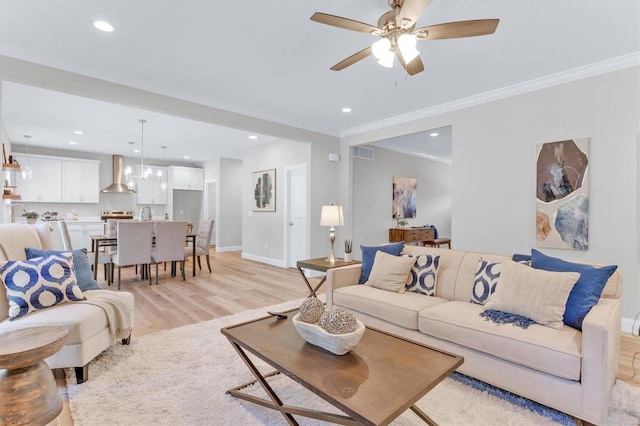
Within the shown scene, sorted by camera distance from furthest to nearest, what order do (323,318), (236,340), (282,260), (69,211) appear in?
(69,211), (282,260), (236,340), (323,318)

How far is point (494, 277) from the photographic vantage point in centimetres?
241

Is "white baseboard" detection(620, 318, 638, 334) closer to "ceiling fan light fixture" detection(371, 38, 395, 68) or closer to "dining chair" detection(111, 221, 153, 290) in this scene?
"ceiling fan light fixture" detection(371, 38, 395, 68)

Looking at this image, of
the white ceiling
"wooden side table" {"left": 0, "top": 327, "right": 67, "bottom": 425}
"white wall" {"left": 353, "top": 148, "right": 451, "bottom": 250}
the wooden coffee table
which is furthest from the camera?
"white wall" {"left": 353, "top": 148, "right": 451, "bottom": 250}

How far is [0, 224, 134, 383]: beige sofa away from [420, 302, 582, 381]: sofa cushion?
2.35m

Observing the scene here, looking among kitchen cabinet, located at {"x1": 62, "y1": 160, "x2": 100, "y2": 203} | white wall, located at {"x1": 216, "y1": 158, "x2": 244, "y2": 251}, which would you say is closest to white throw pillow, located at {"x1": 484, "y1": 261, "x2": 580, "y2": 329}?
white wall, located at {"x1": 216, "y1": 158, "x2": 244, "y2": 251}

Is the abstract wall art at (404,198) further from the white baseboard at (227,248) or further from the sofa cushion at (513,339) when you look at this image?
the sofa cushion at (513,339)

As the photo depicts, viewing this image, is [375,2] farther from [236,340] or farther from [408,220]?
[408,220]

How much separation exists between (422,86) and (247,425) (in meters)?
3.79

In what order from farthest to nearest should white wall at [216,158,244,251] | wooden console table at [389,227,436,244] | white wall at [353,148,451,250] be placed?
white wall at [216,158,244,251] < wooden console table at [389,227,436,244] < white wall at [353,148,451,250]

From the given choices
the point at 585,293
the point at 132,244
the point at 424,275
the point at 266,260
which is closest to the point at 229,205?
the point at 266,260

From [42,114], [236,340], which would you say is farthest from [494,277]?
[42,114]

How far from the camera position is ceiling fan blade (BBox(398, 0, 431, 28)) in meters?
1.76

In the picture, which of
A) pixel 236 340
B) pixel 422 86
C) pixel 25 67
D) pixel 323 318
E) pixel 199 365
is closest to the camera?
pixel 323 318

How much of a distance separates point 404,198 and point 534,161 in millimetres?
4182
